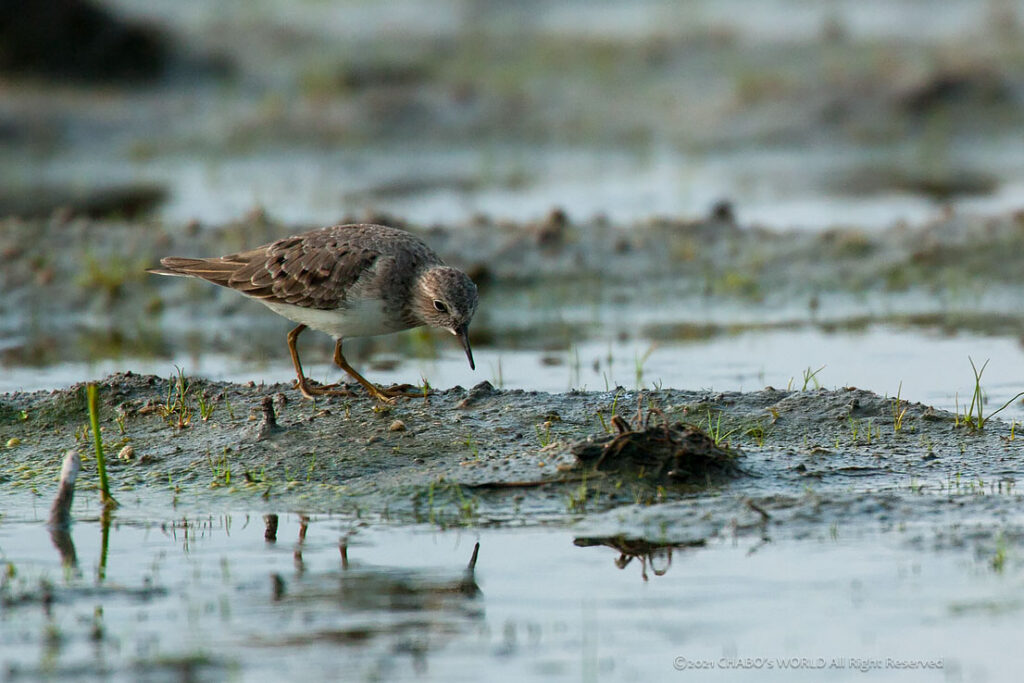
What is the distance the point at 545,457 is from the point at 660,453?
645mm

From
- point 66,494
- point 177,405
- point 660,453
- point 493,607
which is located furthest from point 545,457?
point 177,405

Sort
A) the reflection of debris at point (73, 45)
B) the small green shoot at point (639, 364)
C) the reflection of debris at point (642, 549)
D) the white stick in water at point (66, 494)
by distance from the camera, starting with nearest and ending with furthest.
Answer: the reflection of debris at point (642, 549), the white stick in water at point (66, 494), the small green shoot at point (639, 364), the reflection of debris at point (73, 45)

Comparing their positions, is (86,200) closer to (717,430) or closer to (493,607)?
(717,430)

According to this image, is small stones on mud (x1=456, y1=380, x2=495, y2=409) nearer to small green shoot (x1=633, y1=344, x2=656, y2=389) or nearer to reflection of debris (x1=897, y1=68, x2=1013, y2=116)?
small green shoot (x1=633, y1=344, x2=656, y2=389)

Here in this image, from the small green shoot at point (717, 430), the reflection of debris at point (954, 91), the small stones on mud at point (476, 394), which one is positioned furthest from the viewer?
the reflection of debris at point (954, 91)

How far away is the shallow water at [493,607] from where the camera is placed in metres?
5.48

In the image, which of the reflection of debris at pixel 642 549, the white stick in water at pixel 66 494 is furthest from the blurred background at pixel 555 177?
the white stick in water at pixel 66 494

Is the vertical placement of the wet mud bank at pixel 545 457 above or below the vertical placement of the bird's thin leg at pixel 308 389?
below

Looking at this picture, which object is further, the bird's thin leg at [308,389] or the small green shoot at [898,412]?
the bird's thin leg at [308,389]

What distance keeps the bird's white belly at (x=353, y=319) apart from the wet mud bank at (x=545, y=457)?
488 millimetres

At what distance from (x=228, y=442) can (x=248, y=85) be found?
1926 centimetres

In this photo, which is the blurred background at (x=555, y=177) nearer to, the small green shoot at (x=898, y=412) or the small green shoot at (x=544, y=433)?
the small green shoot at (x=898, y=412)

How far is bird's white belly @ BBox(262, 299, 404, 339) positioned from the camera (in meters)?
9.09

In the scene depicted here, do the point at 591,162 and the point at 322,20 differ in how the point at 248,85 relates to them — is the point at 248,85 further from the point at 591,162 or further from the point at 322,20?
the point at 591,162
